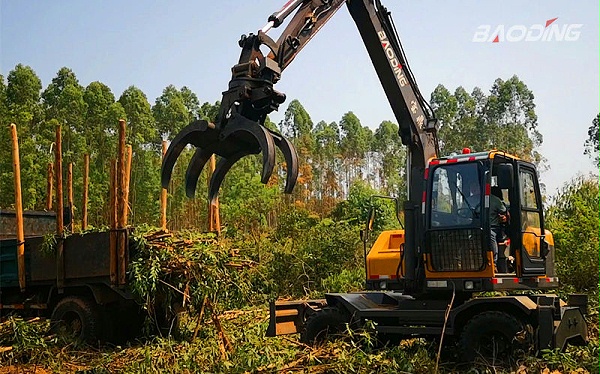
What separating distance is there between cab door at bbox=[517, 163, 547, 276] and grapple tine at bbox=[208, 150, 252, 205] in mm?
A: 3433

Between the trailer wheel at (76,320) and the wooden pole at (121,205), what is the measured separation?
0.84 meters

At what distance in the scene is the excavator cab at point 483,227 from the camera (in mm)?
8016

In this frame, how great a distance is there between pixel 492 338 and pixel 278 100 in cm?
369

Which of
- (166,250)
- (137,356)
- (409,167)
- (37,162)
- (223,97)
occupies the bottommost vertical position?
(137,356)

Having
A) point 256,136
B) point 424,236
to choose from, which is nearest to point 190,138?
point 256,136

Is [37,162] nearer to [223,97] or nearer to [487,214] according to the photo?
[223,97]

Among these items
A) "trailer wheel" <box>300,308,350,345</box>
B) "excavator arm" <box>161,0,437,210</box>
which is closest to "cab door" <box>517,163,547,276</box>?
"excavator arm" <box>161,0,437,210</box>

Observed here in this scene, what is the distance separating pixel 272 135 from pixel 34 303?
5634 mm

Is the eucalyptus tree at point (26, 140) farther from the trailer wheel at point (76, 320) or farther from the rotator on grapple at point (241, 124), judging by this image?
the rotator on grapple at point (241, 124)

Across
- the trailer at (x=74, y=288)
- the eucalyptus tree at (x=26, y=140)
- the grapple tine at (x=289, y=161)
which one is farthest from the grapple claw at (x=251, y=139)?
the eucalyptus tree at (x=26, y=140)

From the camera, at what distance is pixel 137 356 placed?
28.6 feet

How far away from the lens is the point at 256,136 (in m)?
7.14

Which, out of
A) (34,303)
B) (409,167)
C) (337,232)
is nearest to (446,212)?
(409,167)

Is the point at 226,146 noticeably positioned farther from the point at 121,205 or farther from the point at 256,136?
the point at 121,205
